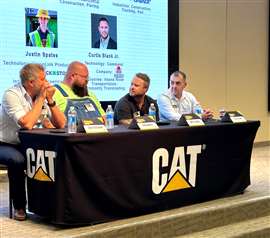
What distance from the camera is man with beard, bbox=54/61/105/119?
13.0 feet

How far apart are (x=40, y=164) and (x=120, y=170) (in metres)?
0.48

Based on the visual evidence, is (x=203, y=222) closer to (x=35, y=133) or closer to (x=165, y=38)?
(x=35, y=133)

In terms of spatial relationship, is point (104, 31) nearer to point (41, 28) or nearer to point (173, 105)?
point (41, 28)

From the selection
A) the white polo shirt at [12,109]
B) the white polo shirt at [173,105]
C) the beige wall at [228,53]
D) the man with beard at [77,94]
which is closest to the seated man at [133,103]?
the man with beard at [77,94]

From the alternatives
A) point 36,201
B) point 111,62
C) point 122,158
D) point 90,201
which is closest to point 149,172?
point 122,158

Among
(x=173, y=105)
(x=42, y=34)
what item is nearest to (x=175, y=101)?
(x=173, y=105)

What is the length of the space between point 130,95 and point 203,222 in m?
1.29

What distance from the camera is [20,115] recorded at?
3287 millimetres

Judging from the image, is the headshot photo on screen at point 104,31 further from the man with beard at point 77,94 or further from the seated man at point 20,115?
the seated man at point 20,115

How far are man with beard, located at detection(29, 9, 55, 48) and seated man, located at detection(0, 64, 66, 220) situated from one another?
59.5 inches

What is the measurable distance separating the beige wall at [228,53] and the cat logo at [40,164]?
3.48 meters

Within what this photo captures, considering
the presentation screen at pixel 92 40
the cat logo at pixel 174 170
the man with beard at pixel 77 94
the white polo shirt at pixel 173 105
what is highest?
the presentation screen at pixel 92 40

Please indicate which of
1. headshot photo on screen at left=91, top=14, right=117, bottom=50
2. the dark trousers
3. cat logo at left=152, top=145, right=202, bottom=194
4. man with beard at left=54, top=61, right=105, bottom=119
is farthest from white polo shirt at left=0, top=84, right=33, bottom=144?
headshot photo on screen at left=91, top=14, right=117, bottom=50

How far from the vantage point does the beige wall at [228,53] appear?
6.53m
